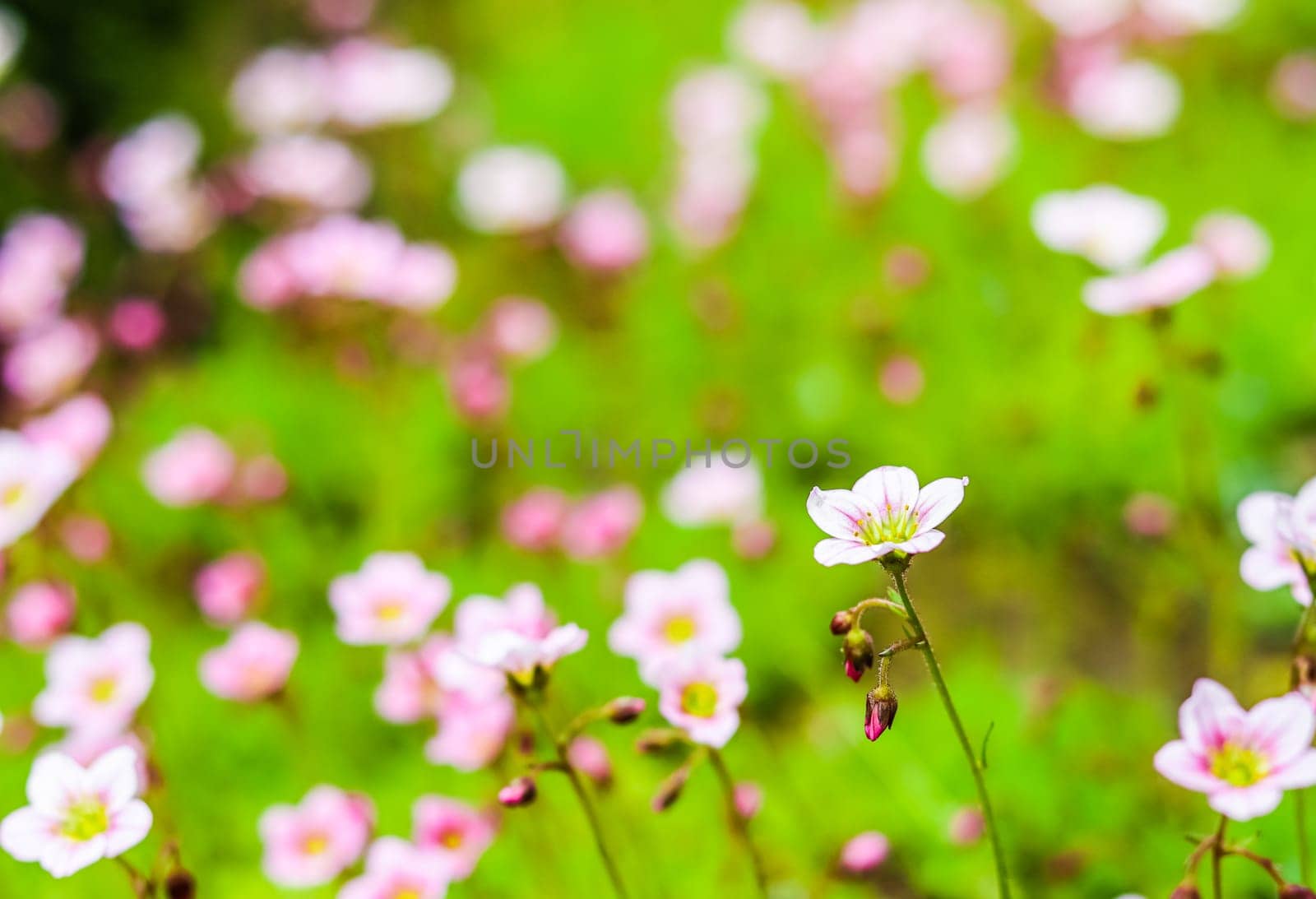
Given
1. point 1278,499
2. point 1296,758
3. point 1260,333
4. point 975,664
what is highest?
point 1278,499

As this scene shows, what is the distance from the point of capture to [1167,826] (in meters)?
1.68

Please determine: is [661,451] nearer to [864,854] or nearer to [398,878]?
[864,854]

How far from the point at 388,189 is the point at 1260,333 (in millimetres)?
2657

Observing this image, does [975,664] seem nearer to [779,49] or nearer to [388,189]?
[779,49]

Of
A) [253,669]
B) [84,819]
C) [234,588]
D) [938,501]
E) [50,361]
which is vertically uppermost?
[938,501]

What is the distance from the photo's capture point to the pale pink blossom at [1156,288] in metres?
1.46

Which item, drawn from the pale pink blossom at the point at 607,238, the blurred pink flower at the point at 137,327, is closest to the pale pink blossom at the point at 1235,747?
the pale pink blossom at the point at 607,238

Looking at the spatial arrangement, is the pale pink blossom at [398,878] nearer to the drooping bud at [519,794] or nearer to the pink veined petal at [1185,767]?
the drooping bud at [519,794]

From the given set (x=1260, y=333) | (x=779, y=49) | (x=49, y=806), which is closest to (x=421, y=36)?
(x=779, y=49)

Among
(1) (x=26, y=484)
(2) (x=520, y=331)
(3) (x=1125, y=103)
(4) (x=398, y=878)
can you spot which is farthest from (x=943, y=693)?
(3) (x=1125, y=103)

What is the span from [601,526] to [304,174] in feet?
4.81

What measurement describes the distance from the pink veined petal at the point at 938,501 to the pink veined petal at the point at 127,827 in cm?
80

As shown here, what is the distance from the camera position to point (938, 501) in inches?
42.1

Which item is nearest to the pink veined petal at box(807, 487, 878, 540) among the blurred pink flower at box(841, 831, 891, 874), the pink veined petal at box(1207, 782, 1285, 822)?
the pink veined petal at box(1207, 782, 1285, 822)
